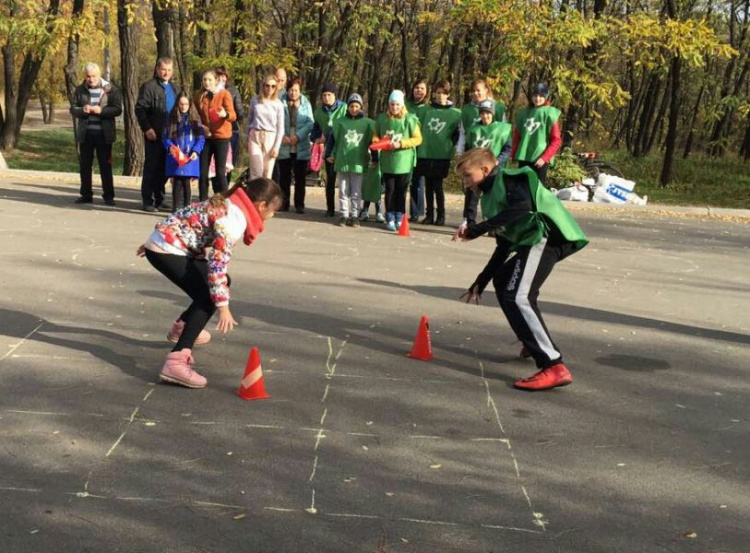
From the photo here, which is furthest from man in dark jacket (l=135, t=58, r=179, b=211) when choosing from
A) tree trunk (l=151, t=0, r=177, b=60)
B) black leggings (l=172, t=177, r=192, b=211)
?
tree trunk (l=151, t=0, r=177, b=60)

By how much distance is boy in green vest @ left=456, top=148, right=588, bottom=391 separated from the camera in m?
5.97

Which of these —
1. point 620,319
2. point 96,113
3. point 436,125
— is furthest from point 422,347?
point 96,113

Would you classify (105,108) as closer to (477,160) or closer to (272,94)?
(272,94)

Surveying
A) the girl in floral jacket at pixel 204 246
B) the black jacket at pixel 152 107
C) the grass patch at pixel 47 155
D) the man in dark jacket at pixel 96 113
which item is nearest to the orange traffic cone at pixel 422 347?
the girl in floral jacket at pixel 204 246

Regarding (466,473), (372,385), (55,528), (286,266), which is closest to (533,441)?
(466,473)

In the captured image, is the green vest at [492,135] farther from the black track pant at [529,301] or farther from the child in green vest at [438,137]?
the black track pant at [529,301]

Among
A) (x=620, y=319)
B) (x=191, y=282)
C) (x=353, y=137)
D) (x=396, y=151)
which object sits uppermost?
Result: (x=353, y=137)

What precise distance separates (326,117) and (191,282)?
24.0 feet

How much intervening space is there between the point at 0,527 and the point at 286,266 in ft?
19.4

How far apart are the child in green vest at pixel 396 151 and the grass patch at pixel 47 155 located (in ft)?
35.3

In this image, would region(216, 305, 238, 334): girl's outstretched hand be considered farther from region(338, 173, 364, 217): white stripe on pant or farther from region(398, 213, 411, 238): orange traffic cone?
region(338, 173, 364, 217): white stripe on pant

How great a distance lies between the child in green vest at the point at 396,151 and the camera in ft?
39.2

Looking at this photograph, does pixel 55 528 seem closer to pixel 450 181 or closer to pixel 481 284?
pixel 481 284

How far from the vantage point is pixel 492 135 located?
12.0 meters
